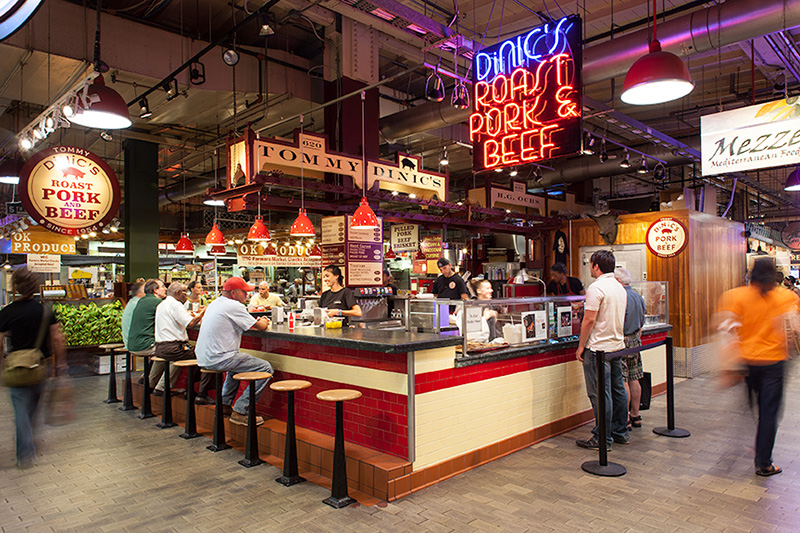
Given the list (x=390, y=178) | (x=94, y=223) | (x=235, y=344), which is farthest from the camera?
(x=390, y=178)

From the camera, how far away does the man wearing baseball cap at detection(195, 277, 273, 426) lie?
5.39 metres

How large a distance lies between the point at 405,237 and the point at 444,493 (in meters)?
8.73

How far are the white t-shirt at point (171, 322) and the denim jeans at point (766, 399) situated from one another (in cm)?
627

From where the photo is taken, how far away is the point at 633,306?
230 inches

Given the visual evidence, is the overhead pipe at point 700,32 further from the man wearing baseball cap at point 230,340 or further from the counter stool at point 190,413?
the counter stool at point 190,413

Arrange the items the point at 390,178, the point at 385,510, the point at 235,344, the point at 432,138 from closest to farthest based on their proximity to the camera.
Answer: the point at 385,510 < the point at 235,344 < the point at 390,178 < the point at 432,138

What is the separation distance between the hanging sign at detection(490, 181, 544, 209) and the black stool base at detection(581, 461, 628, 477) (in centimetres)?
792

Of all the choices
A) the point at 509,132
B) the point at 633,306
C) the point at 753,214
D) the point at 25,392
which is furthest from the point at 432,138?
the point at 753,214

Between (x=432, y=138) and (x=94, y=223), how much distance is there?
7.83 m

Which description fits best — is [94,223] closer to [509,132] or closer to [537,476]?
[509,132]

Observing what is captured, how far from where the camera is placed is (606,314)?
5137mm

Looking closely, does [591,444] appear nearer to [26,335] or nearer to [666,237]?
[26,335]

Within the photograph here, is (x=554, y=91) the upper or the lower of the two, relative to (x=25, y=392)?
upper

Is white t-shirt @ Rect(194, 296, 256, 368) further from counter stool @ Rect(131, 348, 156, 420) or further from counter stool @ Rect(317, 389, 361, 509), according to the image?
counter stool @ Rect(131, 348, 156, 420)
